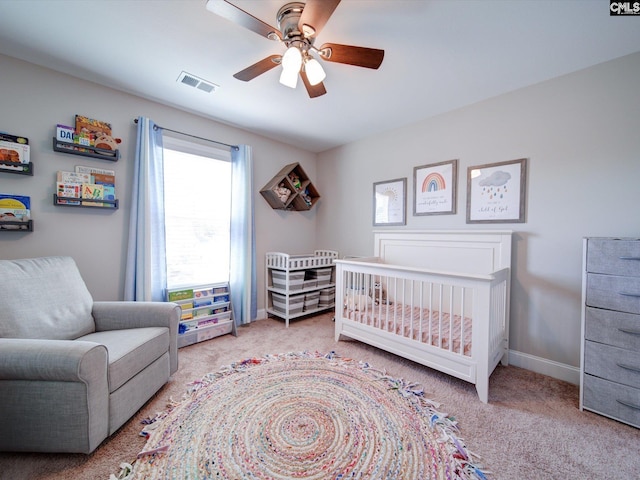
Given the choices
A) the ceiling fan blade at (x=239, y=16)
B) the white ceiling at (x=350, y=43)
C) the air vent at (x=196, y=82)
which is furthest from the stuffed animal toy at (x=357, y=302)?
the air vent at (x=196, y=82)

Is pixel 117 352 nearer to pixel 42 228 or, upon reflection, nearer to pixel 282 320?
pixel 42 228

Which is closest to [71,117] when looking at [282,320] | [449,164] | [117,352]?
[117,352]

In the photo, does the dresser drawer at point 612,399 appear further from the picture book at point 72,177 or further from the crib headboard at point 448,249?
the picture book at point 72,177

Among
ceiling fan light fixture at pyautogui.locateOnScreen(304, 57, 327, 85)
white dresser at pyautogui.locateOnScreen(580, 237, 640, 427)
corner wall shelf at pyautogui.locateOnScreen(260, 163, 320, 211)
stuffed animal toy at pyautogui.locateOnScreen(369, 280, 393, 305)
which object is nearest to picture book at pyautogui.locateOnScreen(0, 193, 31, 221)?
corner wall shelf at pyautogui.locateOnScreen(260, 163, 320, 211)

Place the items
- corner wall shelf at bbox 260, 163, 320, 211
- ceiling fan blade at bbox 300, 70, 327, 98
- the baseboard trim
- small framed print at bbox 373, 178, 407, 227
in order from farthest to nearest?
corner wall shelf at bbox 260, 163, 320, 211, small framed print at bbox 373, 178, 407, 227, the baseboard trim, ceiling fan blade at bbox 300, 70, 327, 98

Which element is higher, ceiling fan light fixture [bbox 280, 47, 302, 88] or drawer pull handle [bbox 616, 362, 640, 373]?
ceiling fan light fixture [bbox 280, 47, 302, 88]

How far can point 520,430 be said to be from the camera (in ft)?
4.65

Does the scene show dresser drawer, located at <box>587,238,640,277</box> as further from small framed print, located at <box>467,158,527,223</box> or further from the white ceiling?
the white ceiling

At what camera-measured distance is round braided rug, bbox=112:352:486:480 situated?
3.80 ft

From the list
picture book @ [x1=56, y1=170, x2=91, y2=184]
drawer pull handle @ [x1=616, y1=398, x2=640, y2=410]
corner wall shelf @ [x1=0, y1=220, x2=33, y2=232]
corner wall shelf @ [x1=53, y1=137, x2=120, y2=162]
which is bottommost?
drawer pull handle @ [x1=616, y1=398, x2=640, y2=410]

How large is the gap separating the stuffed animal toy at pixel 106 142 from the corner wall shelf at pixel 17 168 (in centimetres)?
45

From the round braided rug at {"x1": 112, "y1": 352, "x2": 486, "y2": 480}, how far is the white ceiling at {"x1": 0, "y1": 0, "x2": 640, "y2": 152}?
232cm

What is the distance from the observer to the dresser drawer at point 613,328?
4.69ft

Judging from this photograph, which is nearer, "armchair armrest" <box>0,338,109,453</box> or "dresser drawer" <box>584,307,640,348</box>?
"armchair armrest" <box>0,338,109,453</box>
